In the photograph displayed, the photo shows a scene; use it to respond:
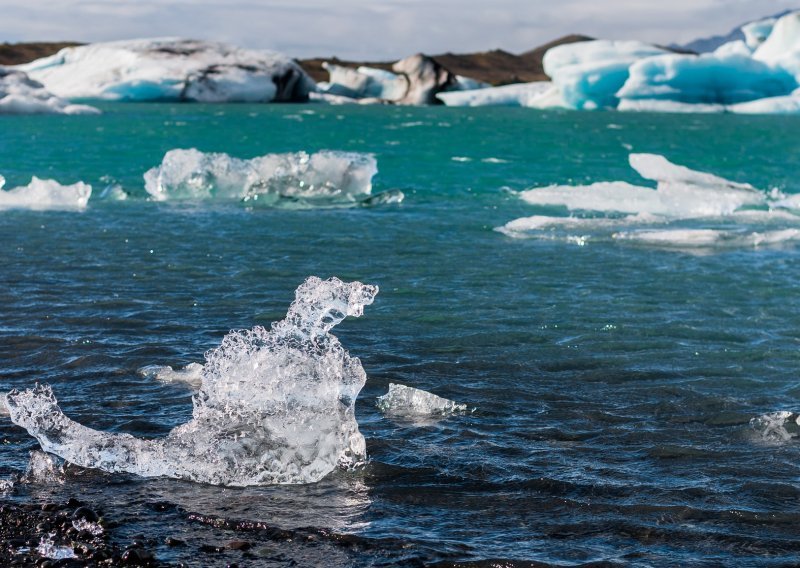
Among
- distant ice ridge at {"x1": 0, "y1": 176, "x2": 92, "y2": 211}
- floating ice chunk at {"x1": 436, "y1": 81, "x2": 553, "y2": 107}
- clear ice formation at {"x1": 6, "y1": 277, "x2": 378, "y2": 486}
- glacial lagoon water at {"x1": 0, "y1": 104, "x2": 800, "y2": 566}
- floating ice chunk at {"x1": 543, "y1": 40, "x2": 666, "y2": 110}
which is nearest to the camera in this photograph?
glacial lagoon water at {"x1": 0, "y1": 104, "x2": 800, "y2": 566}

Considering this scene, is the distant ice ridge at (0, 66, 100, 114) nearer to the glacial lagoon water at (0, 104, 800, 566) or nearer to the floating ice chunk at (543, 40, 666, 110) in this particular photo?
the floating ice chunk at (543, 40, 666, 110)

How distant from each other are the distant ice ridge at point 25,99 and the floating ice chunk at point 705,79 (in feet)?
106

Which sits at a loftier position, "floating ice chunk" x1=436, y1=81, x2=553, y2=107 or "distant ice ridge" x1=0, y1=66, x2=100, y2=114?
"floating ice chunk" x1=436, y1=81, x2=553, y2=107

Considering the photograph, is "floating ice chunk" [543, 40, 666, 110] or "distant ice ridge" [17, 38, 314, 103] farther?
"distant ice ridge" [17, 38, 314, 103]

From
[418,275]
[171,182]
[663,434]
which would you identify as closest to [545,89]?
[171,182]

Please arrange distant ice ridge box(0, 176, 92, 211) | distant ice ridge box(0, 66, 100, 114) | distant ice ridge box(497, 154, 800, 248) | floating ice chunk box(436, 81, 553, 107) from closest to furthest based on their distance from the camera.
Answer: distant ice ridge box(497, 154, 800, 248), distant ice ridge box(0, 176, 92, 211), distant ice ridge box(0, 66, 100, 114), floating ice chunk box(436, 81, 553, 107)

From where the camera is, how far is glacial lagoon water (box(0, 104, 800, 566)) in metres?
5.39

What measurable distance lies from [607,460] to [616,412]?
105 cm

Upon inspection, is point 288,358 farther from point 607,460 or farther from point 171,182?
point 171,182

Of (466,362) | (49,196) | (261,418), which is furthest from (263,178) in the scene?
(261,418)

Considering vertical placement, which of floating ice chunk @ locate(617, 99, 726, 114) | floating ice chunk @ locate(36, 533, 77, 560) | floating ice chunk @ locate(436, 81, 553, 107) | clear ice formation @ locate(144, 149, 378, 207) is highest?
floating ice chunk @ locate(436, 81, 553, 107)

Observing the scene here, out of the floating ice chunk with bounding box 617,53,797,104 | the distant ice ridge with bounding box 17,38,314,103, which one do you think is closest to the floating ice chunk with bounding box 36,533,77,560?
the floating ice chunk with bounding box 617,53,797,104

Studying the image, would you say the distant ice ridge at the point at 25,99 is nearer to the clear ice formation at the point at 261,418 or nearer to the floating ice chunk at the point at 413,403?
the floating ice chunk at the point at 413,403

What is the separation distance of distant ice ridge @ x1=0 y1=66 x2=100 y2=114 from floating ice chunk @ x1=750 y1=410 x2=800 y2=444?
55.5 meters
